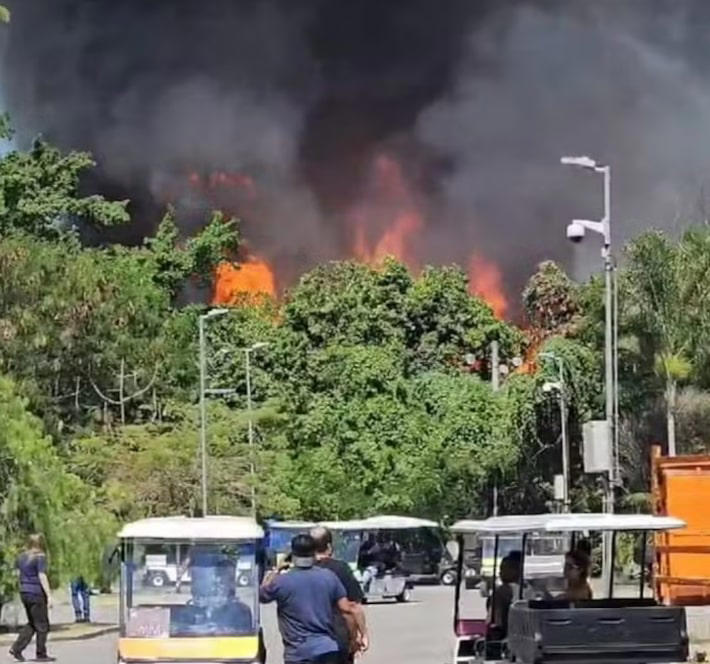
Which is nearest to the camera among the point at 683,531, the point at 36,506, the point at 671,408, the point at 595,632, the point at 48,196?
the point at 595,632

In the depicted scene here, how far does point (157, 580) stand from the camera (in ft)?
54.6

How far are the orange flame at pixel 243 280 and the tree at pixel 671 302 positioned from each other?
101 ft

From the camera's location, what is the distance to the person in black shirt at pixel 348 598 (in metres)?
11.6

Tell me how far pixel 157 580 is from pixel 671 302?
92.8 ft

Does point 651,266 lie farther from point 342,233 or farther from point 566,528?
point 342,233

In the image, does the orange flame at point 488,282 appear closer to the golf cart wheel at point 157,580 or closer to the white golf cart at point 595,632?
the golf cart wheel at point 157,580

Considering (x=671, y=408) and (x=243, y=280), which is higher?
(x=243, y=280)

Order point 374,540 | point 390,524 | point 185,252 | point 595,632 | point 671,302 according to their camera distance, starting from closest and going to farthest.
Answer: point 595,632 → point 671,302 → point 374,540 → point 390,524 → point 185,252

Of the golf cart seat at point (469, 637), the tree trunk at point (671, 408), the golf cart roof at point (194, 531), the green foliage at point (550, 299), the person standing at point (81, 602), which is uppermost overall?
the green foliage at point (550, 299)

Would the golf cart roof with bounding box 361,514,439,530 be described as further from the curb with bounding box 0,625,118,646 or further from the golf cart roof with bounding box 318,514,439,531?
the curb with bounding box 0,625,118,646

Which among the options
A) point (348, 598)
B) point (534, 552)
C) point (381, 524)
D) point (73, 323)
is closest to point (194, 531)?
point (534, 552)

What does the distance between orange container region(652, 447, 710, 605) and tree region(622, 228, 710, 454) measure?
19.7 metres

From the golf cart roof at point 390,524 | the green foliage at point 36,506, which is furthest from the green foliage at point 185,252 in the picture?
the green foliage at point 36,506

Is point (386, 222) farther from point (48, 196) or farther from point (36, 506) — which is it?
point (36, 506)
